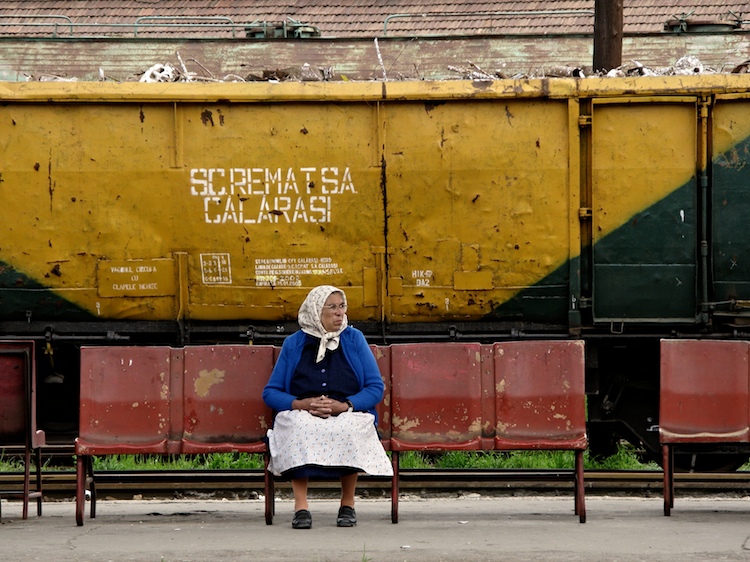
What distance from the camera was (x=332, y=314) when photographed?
6.98 metres

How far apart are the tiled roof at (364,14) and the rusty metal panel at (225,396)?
14.6m

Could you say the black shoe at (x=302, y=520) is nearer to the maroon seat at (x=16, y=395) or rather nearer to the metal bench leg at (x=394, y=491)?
the metal bench leg at (x=394, y=491)

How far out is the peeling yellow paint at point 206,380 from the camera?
288 inches

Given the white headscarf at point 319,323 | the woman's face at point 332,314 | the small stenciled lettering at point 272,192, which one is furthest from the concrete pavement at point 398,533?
the small stenciled lettering at point 272,192

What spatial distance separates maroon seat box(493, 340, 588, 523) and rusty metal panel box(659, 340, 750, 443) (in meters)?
0.50

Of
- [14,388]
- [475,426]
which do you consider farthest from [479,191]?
[14,388]

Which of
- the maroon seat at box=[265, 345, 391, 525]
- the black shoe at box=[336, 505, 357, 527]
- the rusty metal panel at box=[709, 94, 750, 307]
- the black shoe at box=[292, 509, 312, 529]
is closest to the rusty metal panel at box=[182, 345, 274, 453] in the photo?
the maroon seat at box=[265, 345, 391, 525]

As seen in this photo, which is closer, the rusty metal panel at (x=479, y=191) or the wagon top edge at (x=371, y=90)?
the wagon top edge at (x=371, y=90)

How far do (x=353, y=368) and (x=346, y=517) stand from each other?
33.0 inches

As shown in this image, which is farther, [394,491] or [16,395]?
[16,395]

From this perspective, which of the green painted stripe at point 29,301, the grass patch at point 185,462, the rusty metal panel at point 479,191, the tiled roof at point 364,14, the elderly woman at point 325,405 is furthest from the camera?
the tiled roof at point 364,14

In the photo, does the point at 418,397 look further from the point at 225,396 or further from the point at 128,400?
the point at 128,400

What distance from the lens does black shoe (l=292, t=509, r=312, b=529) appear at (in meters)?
6.86

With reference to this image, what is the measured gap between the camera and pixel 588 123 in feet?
30.7
